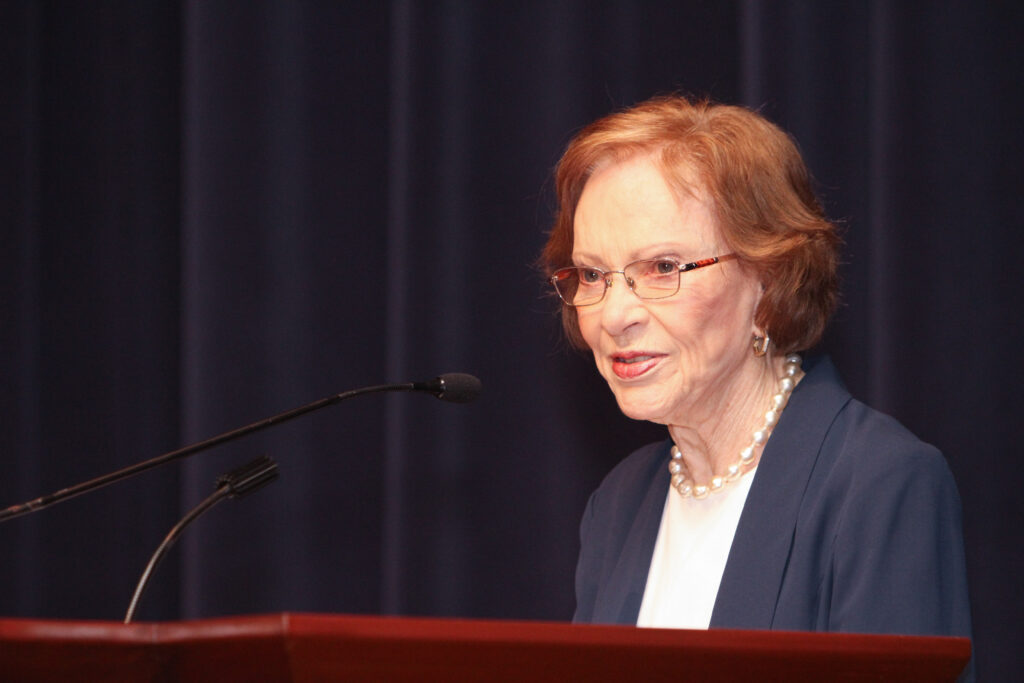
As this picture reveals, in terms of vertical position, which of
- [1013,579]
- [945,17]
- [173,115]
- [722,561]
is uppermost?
[945,17]

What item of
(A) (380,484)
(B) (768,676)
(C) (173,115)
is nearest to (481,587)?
(A) (380,484)

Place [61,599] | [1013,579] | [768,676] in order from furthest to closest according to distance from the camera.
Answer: [61,599] < [1013,579] < [768,676]

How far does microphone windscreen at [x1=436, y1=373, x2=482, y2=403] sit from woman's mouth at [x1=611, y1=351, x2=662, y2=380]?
26 cm

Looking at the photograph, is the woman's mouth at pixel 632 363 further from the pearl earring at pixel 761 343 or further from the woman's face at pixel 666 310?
the pearl earring at pixel 761 343

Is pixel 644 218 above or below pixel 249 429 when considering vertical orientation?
above

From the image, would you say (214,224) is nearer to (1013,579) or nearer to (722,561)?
(722,561)

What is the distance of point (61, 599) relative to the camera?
9.28 feet

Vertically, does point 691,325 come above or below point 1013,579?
above

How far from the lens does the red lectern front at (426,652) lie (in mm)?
739

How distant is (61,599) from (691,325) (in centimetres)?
188

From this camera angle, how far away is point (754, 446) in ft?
5.96

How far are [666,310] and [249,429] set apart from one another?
0.66 meters

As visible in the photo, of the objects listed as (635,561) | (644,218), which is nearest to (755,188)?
(644,218)

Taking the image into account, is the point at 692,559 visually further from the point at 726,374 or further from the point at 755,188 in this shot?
the point at 755,188
